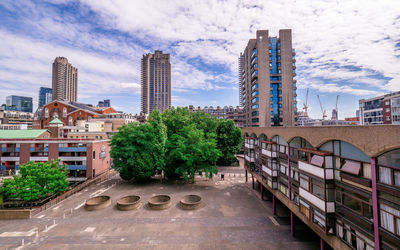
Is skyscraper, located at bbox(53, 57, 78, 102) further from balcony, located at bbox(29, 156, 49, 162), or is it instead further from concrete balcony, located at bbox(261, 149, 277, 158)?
concrete balcony, located at bbox(261, 149, 277, 158)

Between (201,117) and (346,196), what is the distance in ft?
145

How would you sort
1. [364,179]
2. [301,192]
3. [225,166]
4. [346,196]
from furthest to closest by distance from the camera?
[225,166] < [301,192] < [346,196] < [364,179]

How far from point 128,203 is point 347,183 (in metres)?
24.8

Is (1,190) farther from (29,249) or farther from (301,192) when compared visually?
(301,192)

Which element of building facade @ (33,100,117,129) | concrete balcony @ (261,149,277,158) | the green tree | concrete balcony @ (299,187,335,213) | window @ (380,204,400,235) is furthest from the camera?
building facade @ (33,100,117,129)

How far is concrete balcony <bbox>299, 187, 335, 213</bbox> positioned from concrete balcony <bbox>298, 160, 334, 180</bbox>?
1.77 m

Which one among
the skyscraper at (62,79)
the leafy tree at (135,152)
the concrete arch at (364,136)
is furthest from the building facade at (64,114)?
the skyscraper at (62,79)

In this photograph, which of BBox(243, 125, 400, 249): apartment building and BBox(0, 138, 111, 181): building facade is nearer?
BBox(243, 125, 400, 249): apartment building

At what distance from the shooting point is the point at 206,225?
20.1m

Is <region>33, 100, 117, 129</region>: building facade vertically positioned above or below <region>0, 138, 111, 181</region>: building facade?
above

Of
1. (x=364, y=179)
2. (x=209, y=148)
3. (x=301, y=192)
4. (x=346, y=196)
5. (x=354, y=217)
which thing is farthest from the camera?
(x=209, y=148)

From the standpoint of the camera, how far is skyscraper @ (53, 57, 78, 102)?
181500 mm

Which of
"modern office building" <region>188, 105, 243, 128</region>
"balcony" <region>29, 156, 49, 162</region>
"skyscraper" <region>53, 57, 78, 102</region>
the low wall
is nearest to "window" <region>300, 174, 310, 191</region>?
the low wall

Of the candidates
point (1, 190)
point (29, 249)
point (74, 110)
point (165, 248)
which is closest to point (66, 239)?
point (29, 249)
